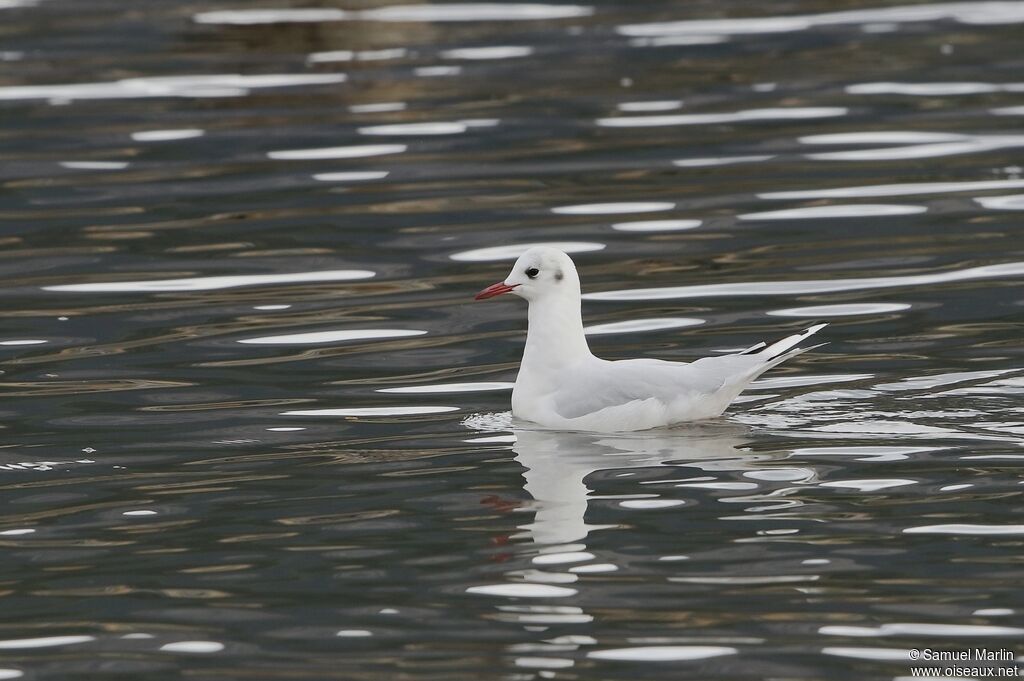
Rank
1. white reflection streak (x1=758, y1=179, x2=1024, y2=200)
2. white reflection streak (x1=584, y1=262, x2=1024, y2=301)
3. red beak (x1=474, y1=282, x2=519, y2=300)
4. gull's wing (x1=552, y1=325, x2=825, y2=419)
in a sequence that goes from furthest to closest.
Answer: white reflection streak (x1=758, y1=179, x2=1024, y2=200), white reflection streak (x1=584, y1=262, x2=1024, y2=301), red beak (x1=474, y1=282, x2=519, y2=300), gull's wing (x1=552, y1=325, x2=825, y2=419)

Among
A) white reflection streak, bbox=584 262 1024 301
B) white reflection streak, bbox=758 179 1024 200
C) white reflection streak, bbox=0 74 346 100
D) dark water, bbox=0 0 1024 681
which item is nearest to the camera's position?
dark water, bbox=0 0 1024 681

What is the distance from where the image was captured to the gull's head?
34.8ft

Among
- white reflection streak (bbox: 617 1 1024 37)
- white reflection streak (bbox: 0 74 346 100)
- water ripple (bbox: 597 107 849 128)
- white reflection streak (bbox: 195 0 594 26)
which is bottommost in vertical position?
water ripple (bbox: 597 107 849 128)

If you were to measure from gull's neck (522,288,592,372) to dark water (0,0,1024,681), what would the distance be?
39 cm

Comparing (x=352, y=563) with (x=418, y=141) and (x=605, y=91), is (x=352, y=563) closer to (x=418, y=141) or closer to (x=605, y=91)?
(x=418, y=141)

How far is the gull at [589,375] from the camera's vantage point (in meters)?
9.99

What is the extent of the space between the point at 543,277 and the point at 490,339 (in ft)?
7.19

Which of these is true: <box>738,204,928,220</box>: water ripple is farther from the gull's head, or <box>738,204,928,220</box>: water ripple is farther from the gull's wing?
the gull's wing

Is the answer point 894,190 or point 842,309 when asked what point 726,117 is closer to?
point 894,190

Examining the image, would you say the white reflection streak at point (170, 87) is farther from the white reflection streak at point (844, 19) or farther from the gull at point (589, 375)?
the gull at point (589, 375)

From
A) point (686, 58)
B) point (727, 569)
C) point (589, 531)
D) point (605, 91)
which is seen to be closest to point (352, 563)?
point (589, 531)

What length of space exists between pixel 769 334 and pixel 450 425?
2745 millimetres

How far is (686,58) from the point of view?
22.5 metres

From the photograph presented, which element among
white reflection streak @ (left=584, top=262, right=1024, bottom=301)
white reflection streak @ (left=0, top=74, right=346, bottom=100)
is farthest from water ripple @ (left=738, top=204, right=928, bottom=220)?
white reflection streak @ (left=0, top=74, right=346, bottom=100)
